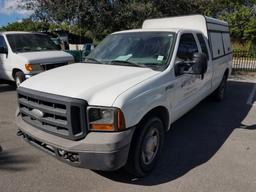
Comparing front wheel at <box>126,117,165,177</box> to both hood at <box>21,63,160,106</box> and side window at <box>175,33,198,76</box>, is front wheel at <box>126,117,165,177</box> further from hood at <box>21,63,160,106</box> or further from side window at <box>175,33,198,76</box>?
side window at <box>175,33,198,76</box>

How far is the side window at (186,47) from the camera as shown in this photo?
447 centimetres

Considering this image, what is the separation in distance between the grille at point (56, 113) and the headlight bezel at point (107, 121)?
67 mm

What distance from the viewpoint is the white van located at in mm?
7875

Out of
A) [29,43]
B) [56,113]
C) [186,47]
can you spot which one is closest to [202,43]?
[186,47]

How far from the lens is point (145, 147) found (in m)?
3.62

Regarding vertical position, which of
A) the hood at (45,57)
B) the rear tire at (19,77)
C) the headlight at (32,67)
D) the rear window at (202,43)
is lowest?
the rear tire at (19,77)

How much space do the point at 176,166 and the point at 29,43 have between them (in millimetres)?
6656

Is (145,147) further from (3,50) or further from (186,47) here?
(3,50)

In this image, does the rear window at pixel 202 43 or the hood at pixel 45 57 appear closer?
the rear window at pixel 202 43

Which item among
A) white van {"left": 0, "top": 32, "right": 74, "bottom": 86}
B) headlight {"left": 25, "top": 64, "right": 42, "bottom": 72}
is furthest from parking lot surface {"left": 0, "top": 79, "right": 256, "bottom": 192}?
white van {"left": 0, "top": 32, "right": 74, "bottom": 86}

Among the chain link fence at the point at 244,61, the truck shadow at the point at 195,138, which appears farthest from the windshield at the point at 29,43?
the chain link fence at the point at 244,61

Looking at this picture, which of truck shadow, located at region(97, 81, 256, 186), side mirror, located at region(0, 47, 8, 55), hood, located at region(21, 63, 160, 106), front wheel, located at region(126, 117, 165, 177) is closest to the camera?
hood, located at region(21, 63, 160, 106)

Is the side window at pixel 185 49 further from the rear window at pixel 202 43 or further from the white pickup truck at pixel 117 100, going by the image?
the rear window at pixel 202 43

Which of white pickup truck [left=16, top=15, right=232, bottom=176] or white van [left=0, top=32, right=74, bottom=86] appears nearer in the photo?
white pickup truck [left=16, top=15, right=232, bottom=176]
